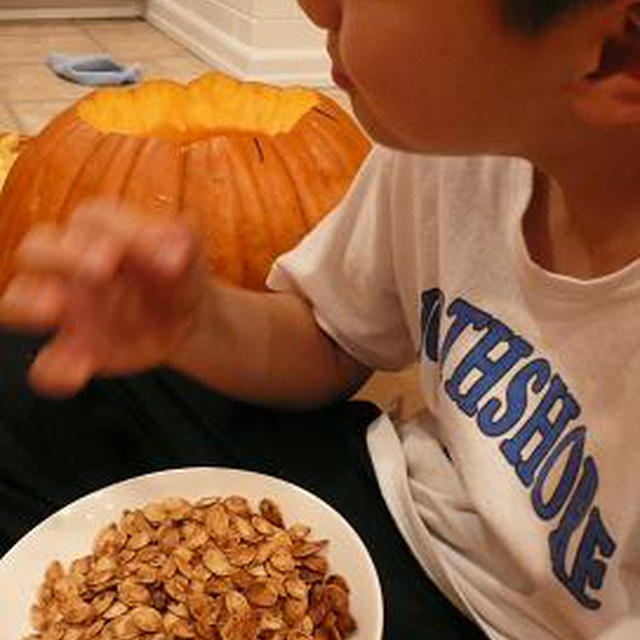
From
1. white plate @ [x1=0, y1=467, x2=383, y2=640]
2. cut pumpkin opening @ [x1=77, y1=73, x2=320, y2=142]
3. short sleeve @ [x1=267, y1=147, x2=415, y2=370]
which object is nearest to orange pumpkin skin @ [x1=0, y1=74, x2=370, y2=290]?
cut pumpkin opening @ [x1=77, y1=73, x2=320, y2=142]

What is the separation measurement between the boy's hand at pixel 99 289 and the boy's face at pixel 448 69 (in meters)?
0.13

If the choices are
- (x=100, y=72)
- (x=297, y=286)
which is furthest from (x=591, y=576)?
(x=100, y=72)

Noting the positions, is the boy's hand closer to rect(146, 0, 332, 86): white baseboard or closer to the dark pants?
the dark pants

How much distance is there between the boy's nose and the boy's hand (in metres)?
0.14

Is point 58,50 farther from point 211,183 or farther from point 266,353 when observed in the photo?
point 266,353

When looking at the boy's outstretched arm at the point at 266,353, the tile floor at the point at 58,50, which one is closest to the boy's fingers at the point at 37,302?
the boy's outstretched arm at the point at 266,353

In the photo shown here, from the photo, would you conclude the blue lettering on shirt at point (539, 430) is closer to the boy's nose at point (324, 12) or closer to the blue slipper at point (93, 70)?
the boy's nose at point (324, 12)

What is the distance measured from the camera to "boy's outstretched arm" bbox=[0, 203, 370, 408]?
523 millimetres

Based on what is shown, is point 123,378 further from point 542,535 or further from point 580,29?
point 580,29

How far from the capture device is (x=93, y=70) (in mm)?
2111

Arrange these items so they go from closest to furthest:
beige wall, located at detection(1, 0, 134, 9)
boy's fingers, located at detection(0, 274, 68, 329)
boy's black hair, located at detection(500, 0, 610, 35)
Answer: boy's black hair, located at detection(500, 0, 610, 35) < boy's fingers, located at detection(0, 274, 68, 329) < beige wall, located at detection(1, 0, 134, 9)

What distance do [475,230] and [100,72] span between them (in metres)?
1.63

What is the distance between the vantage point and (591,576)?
0.54 m

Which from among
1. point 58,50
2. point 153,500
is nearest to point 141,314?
point 153,500
